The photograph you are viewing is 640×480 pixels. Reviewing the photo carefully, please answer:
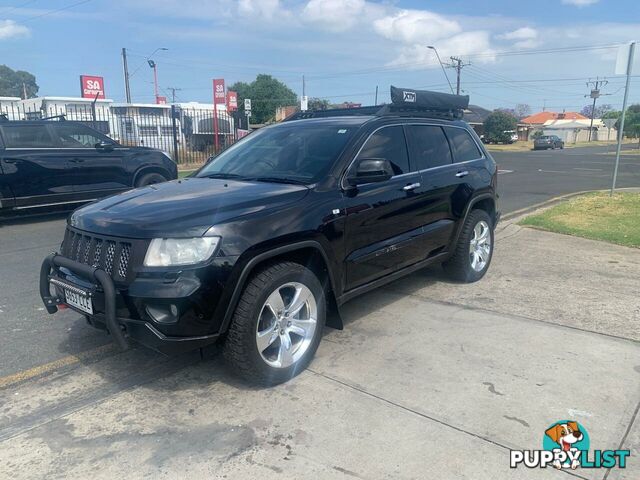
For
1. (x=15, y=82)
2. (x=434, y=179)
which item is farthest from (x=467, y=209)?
→ (x=15, y=82)

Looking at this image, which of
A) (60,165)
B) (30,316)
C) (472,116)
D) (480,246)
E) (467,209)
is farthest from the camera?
(472,116)

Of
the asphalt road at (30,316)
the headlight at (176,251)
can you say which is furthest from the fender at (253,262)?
the asphalt road at (30,316)

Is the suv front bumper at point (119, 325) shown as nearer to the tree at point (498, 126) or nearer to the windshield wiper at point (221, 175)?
the windshield wiper at point (221, 175)

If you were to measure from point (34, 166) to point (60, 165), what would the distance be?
1.37 ft

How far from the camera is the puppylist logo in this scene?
2.72m

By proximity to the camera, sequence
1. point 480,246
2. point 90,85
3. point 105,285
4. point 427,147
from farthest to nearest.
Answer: point 90,85 < point 480,246 < point 427,147 < point 105,285

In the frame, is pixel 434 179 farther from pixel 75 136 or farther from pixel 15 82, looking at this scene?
pixel 15 82

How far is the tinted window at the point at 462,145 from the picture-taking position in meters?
5.60

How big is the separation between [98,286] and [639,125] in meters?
64.8

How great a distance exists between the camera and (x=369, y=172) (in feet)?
12.9

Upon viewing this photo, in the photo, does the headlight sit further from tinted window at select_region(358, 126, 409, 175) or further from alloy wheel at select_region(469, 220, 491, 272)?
alloy wheel at select_region(469, 220, 491, 272)

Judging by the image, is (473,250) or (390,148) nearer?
(390,148)

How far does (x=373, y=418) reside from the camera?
311cm

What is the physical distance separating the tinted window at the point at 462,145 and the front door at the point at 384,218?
40.3 inches
